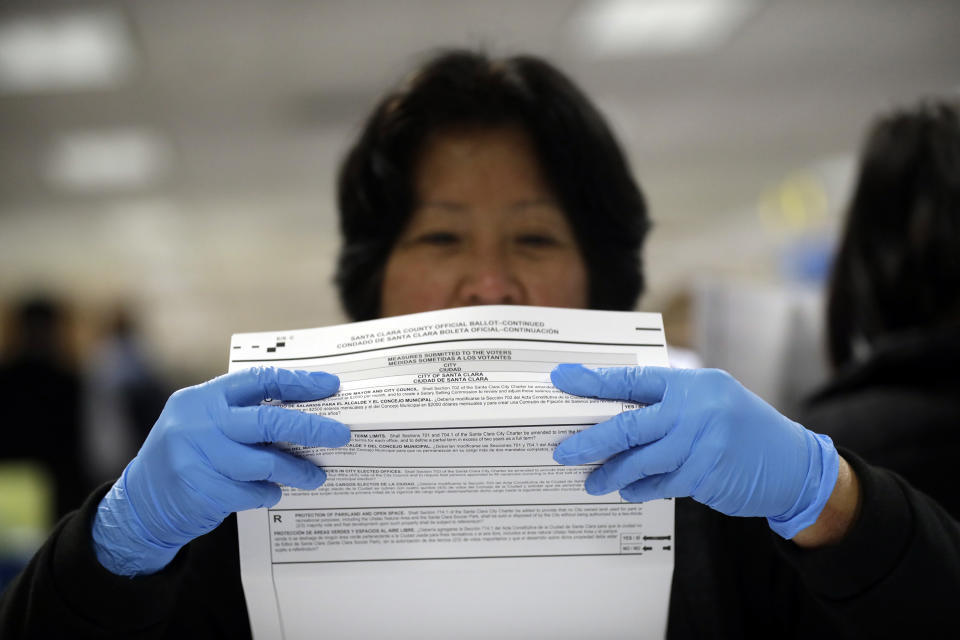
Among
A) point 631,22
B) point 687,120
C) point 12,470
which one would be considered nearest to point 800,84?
point 687,120

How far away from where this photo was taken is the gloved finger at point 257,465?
0.59m

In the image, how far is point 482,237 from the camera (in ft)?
2.88

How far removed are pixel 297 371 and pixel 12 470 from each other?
7.56 feet

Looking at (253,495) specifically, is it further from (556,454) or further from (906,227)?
(906,227)

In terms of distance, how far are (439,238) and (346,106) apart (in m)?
3.47

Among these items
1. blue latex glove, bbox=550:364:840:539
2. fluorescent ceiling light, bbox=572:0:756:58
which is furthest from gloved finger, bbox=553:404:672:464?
fluorescent ceiling light, bbox=572:0:756:58

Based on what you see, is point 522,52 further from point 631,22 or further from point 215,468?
point 631,22

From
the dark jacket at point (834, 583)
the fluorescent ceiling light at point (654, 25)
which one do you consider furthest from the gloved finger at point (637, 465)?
the fluorescent ceiling light at point (654, 25)

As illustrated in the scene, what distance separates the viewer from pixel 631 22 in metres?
3.23

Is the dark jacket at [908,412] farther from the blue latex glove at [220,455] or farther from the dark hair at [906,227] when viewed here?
the blue latex glove at [220,455]

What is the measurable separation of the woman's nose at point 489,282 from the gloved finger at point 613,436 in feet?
0.95

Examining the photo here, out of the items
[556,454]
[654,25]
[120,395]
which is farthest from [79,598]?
[120,395]

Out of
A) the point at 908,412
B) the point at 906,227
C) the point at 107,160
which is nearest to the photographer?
the point at 908,412

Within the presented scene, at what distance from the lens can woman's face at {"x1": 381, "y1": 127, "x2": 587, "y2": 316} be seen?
34.0 inches
